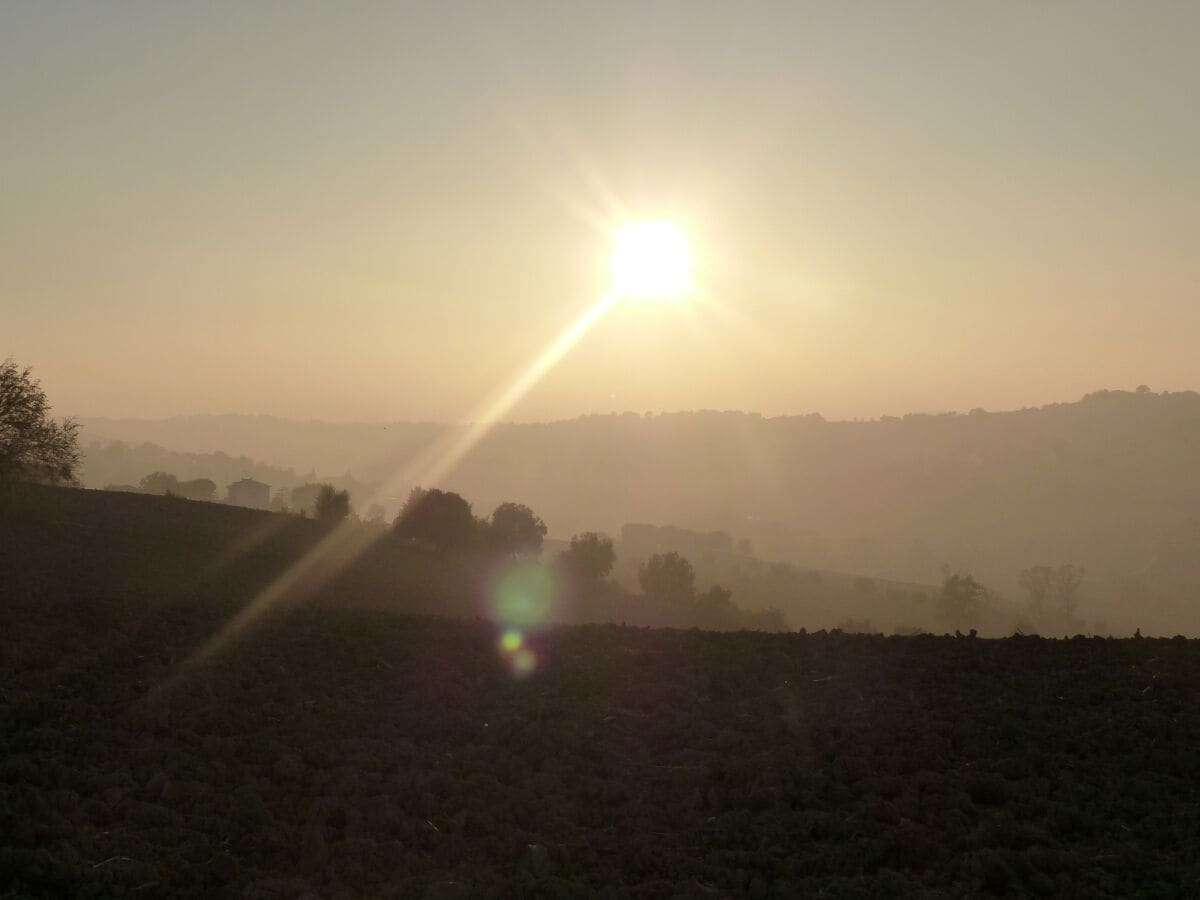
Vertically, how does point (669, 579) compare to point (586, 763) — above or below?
above

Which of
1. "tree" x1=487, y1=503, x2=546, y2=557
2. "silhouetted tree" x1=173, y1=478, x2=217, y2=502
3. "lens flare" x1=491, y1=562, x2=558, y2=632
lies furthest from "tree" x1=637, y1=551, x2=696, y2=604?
"silhouetted tree" x1=173, y1=478, x2=217, y2=502

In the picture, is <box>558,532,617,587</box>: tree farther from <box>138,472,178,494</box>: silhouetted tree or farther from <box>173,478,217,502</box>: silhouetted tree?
<box>173,478,217,502</box>: silhouetted tree

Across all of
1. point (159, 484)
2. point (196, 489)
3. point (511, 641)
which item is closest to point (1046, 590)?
point (196, 489)

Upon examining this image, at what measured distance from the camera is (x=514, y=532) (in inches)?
2827

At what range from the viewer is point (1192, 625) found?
430ft

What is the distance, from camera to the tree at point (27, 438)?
1161 inches

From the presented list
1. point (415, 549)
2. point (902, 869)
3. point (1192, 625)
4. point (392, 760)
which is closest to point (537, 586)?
point (415, 549)

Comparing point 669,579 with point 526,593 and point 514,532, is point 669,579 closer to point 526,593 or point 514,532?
point 514,532

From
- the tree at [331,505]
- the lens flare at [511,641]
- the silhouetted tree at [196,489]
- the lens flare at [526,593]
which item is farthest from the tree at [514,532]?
the silhouetted tree at [196,489]

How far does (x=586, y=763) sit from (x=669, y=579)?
68.8m

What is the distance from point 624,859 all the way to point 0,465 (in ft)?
91.9

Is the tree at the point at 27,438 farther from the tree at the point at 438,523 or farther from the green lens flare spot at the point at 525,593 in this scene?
the tree at the point at 438,523

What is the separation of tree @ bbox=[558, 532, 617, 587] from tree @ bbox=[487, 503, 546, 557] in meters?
3.10

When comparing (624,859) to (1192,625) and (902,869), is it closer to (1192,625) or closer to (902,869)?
(902,869)
